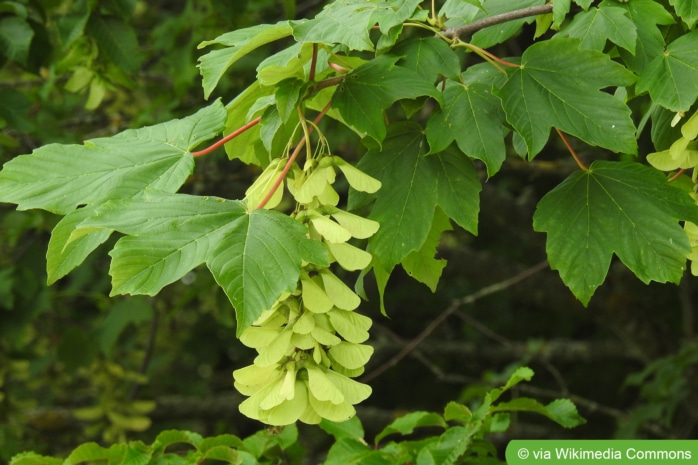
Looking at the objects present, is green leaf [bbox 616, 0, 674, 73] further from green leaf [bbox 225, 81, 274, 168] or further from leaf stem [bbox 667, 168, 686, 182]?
green leaf [bbox 225, 81, 274, 168]

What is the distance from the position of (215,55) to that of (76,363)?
272 cm

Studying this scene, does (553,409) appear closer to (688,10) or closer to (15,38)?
(688,10)

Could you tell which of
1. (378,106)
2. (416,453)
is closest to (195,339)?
(416,453)

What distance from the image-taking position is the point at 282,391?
1262 mm

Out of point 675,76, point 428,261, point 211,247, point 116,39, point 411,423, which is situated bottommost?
point 411,423

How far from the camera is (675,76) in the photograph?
1489 mm

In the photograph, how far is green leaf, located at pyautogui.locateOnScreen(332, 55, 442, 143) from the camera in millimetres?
1434

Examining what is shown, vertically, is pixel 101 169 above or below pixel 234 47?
below

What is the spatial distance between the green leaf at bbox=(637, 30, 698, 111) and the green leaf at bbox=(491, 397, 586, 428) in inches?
25.7

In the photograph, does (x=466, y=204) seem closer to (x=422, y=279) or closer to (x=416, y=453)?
(x=422, y=279)

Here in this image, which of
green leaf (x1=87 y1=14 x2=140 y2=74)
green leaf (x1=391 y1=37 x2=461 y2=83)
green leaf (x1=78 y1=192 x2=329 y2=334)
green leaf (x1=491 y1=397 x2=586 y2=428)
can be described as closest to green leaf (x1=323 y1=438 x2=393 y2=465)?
green leaf (x1=491 y1=397 x2=586 y2=428)

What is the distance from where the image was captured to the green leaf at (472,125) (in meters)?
1.47

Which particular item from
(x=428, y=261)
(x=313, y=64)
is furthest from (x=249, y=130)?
(x=428, y=261)

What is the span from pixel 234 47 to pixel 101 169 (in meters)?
0.31
